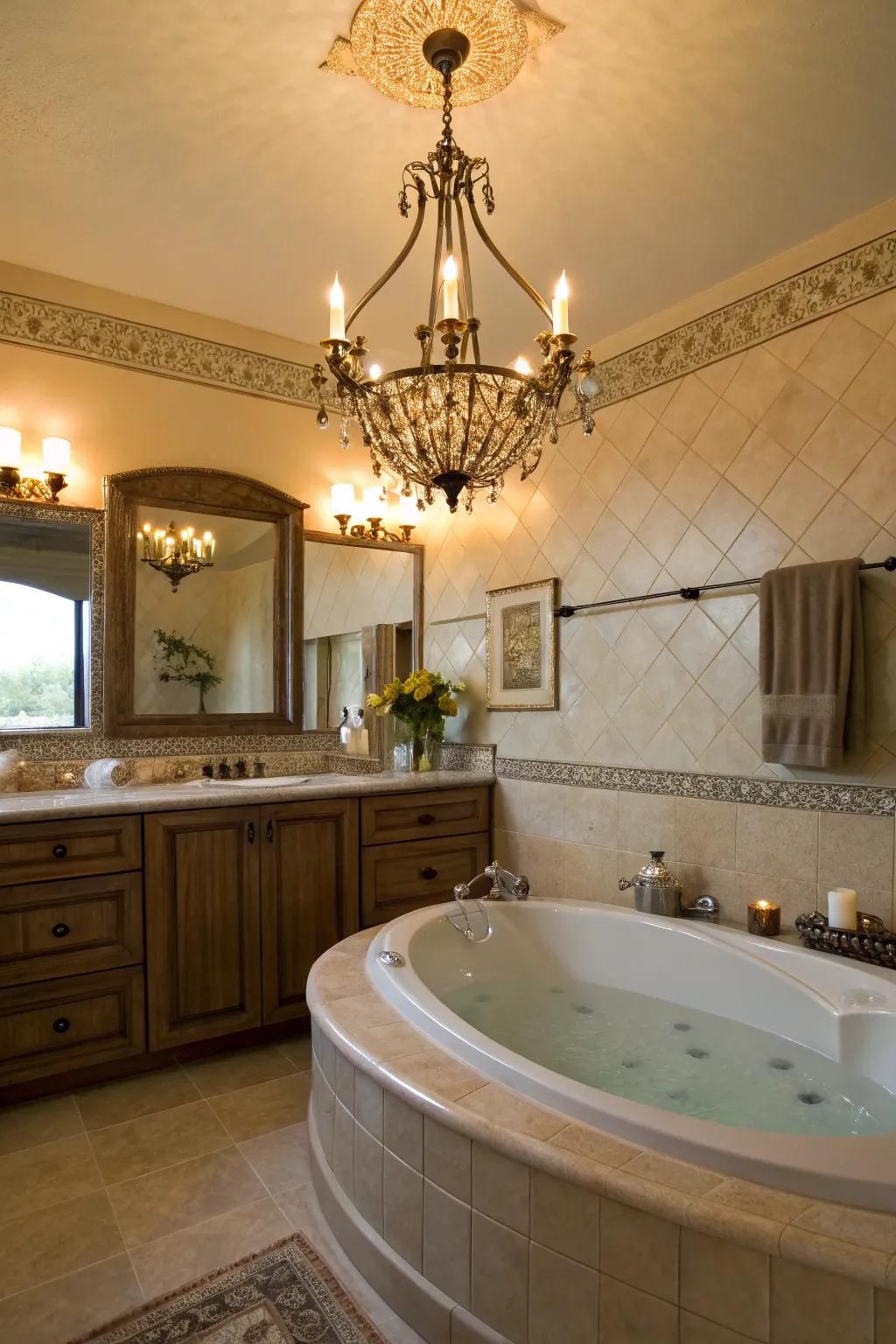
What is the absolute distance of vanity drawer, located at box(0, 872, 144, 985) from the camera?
7.47 feet

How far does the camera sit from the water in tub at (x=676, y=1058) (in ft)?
5.67

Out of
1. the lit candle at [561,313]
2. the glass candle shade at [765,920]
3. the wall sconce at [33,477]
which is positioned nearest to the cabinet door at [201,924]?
the wall sconce at [33,477]

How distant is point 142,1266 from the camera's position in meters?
1.63

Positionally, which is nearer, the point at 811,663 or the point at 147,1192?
the point at 147,1192

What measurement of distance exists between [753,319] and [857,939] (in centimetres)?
192

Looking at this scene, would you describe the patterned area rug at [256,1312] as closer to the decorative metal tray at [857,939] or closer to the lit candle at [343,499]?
the decorative metal tray at [857,939]

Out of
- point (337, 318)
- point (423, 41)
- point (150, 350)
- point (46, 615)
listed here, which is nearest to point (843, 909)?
point (337, 318)

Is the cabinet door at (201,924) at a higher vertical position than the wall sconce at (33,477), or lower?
lower

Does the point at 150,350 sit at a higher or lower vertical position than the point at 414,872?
higher

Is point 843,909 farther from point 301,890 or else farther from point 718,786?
point 301,890

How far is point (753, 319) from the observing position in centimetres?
253

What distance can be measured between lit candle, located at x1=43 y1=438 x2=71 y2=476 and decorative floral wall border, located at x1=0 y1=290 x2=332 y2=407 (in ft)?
1.17

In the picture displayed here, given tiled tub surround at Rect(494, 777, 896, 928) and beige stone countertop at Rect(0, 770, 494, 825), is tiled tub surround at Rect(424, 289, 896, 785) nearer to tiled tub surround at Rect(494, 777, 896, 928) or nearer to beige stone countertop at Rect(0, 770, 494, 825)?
tiled tub surround at Rect(494, 777, 896, 928)

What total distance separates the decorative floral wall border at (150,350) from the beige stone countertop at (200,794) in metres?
1.59
